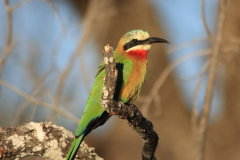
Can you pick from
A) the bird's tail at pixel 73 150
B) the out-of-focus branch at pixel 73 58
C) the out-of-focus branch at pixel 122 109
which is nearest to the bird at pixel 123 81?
the bird's tail at pixel 73 150

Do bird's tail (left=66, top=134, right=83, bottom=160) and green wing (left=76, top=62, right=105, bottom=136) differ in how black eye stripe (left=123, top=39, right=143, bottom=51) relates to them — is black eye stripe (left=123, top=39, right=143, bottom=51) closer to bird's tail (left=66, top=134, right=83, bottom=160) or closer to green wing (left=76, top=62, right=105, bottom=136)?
green wing (left=76, top=62, right=105, bottom=136)

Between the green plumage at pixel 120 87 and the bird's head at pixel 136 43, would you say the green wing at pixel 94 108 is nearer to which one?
the green plumage at pixel 120 87

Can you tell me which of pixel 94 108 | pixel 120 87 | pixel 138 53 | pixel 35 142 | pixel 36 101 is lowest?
pixel 35 142

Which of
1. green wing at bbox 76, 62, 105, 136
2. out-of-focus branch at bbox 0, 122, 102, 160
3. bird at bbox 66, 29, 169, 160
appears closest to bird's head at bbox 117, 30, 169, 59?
bird at bbox 66, 29, 169, 160

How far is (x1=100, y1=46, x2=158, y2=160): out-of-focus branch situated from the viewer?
2.16 meters

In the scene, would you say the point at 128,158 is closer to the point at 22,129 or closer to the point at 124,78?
the point at 124,78

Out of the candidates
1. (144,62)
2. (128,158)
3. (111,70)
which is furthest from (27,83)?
(111,70)

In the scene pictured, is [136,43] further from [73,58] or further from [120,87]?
[73,58]

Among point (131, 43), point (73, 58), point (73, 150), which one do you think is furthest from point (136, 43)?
point (73, 150)

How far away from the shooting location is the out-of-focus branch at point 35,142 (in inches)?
90.0

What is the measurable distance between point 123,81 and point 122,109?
62 cm

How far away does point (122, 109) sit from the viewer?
2.43m

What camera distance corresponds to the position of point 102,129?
20.6 feet

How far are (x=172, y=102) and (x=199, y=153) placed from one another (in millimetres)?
3269
